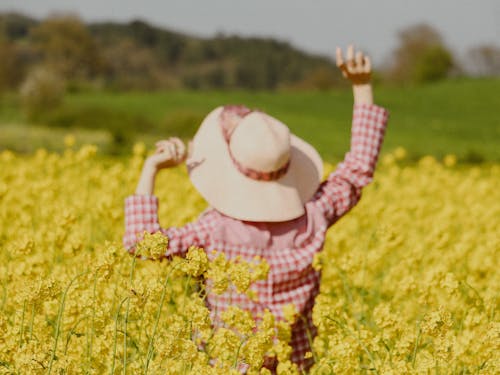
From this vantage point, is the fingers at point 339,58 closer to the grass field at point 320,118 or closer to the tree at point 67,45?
the grass field at point 320,118

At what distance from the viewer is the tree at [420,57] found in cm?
5288

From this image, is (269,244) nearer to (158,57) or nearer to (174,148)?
(174,148)

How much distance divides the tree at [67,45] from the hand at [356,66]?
56524 mm

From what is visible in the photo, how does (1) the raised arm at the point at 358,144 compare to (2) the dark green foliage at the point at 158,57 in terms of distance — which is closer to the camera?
(1) the raised arm at the point at 358,144

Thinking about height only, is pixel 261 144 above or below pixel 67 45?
above

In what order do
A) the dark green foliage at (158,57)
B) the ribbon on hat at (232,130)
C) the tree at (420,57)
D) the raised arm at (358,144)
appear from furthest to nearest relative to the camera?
1. the dark green foliage at (158,57)
2. the tree at (420,57)
3. the raised arm at (358,144)
4. the ribbon on hat at (232,130)

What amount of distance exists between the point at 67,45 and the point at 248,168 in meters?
58.7

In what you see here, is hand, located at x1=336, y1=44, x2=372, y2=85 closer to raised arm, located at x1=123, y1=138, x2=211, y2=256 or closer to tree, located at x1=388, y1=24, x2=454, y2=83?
raised arm, located at x1=123, y1=138, x2=211, y2=256

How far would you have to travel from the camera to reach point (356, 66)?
3.69 m

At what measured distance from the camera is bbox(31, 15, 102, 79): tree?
59531mm

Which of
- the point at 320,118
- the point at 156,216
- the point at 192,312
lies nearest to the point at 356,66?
the point at 156,216

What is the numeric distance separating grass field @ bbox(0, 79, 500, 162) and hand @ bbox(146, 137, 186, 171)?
34.6 ft

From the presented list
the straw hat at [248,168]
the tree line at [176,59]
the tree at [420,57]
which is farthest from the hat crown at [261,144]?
the tree at [420,57]

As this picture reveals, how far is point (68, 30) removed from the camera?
5959cm
